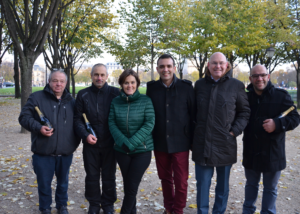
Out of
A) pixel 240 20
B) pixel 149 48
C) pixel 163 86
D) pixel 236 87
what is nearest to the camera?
pixel 236 87

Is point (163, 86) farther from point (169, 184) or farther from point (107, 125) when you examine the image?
point (169, 184)

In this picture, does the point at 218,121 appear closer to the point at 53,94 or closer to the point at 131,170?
the point at 131,170

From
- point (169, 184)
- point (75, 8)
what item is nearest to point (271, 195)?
point (169, 184)

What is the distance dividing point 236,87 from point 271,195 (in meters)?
1.46

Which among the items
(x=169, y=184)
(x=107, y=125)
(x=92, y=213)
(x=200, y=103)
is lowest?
(x=92, y=213)

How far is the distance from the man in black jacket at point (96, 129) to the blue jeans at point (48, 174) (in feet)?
1.11

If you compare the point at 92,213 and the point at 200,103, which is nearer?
the point at 200,103

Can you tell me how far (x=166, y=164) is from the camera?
3.65m

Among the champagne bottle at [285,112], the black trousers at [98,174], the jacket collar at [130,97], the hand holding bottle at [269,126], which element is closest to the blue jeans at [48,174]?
the black trousers at [98,174]

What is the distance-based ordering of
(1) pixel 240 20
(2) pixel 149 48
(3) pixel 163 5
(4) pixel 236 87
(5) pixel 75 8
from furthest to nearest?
(2) pixel 149 48, (3) pixel 163 5, (1) pixel 240 20, (5) pixel 75 8, (4) pixel 236 87

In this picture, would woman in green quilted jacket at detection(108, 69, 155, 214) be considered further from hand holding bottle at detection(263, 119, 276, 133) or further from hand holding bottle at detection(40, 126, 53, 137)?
hand holding bottle at detection(263, 119, 276, 133)

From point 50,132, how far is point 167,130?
1.50 m

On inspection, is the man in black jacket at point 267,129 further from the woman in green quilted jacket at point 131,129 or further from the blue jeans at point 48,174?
the blue jeans at point 48,174

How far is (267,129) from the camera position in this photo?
3205 millimetres
